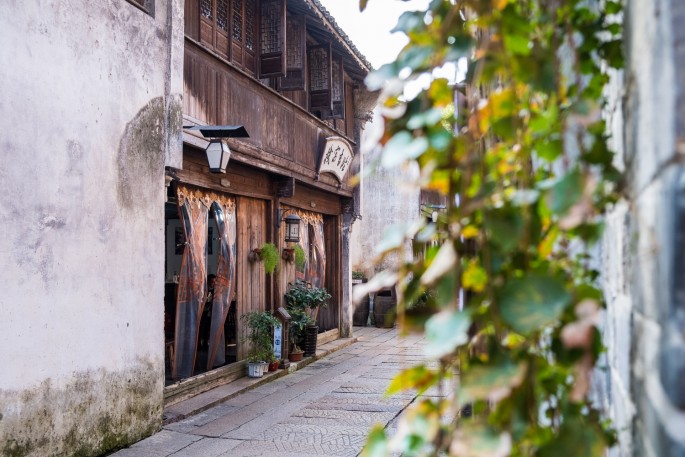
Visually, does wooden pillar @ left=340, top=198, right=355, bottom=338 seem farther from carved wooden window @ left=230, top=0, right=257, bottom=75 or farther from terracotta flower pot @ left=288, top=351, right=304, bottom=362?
carved wooden window @ left=230, top=0, right=257, bottom=75

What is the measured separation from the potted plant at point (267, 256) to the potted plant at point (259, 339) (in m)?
0.74

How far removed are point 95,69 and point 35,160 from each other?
127cm

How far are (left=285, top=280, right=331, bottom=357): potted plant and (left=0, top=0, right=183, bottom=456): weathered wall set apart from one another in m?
4.30

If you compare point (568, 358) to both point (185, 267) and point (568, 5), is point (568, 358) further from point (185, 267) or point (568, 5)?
point (185, 267)

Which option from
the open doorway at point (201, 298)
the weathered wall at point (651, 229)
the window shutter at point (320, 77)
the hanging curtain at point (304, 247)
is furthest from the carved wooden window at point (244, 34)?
the weathered wall at point (651, 229)

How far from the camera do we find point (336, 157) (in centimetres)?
1342

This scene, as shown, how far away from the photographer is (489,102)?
3.71ft

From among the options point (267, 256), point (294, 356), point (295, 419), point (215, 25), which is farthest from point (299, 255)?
point (295, 419)

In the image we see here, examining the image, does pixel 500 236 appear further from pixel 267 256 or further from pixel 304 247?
pixel 304 247

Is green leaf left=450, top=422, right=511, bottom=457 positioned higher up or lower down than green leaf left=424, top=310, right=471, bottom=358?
lower down

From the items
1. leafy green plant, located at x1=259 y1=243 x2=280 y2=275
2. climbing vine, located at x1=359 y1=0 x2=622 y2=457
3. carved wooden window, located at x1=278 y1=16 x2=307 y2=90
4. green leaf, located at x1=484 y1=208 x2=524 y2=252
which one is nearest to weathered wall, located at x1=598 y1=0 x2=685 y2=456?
climbing vine, located at x1=359 y1=0 x2=622 y2=457

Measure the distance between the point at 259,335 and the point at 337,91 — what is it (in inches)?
229

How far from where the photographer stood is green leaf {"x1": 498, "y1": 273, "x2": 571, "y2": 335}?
0.85 m

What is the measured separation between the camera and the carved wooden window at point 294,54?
1084 centimetres
